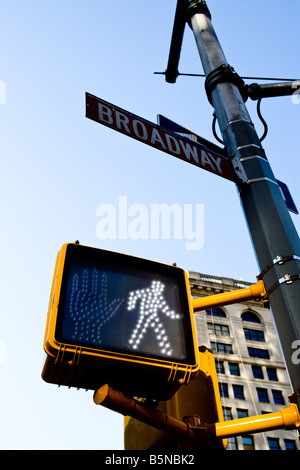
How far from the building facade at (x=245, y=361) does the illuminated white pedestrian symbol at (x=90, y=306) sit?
3881cm

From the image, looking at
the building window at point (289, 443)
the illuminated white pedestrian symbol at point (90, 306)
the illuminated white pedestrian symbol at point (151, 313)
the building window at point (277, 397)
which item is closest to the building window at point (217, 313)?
the building window at point (277, 397)

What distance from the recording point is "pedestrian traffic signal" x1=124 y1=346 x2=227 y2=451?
2643mm

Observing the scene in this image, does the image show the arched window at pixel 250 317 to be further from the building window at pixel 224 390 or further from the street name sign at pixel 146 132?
the street name sign at pixel 146 132

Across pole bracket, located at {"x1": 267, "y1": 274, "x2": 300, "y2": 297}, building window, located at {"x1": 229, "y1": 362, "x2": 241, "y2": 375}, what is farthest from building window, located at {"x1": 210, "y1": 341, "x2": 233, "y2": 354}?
pole bracket, located at {"x1": 267, "y1": 274, "x2": 300, "y2": 297}

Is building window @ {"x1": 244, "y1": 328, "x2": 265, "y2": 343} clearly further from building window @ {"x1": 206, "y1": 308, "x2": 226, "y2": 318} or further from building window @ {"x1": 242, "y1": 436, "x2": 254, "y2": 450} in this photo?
building window @ {"x1": 242, "y1": 436, "x2": 254, "y2": 450}

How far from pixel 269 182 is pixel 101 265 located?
1683 mm

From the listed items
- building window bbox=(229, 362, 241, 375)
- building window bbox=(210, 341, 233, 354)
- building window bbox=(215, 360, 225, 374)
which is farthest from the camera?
building window bbox=(210, 341, 233, 354)

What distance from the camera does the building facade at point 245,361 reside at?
39656 millimetres

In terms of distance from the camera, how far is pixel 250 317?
50.6 m

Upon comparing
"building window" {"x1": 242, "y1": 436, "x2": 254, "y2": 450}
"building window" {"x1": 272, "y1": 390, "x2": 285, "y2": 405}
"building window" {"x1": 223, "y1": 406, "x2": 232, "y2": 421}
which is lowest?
"building window" {"x1": 242, "y1": 436, "x2": 254, "y2": 450}

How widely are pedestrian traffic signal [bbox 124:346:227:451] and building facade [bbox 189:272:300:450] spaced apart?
124 ft

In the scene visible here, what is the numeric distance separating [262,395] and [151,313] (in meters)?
44.8

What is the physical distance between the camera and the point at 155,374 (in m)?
2.42

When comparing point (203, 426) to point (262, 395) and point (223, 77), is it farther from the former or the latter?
point (262, 395)
